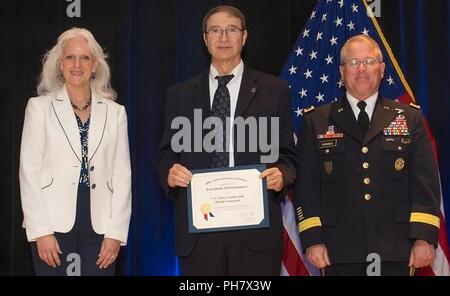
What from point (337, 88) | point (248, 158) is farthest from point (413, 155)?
point (337, 88)

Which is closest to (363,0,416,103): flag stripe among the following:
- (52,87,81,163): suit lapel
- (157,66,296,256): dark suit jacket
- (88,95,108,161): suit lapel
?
(157,66,296,256): dark suit jacket

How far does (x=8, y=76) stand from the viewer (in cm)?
465

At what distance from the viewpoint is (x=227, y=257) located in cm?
342

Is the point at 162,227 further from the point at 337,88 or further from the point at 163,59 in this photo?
the point at 337,88

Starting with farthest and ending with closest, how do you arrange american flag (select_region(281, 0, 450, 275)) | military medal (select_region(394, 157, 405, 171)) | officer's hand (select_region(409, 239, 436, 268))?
american flag (select_region(281, 0, 450, 275)) < military medal (select_region(394, 157, 405, 171)) < officer's hand (select_region(409, 239, 436, 268))

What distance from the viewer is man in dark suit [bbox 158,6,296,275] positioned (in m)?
3.41

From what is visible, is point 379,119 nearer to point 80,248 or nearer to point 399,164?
point 399,164

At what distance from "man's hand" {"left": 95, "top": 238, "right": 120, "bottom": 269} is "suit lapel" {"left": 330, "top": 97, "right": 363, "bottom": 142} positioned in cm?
137

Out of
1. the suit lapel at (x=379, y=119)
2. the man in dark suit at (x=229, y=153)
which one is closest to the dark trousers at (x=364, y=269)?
the man in dark suit at (x=229, y=153)

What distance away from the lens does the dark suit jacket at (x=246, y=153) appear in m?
3.44

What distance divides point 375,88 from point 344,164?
47 centimetres

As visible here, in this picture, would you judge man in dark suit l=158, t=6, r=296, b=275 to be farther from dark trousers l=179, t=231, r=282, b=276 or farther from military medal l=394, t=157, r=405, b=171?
military medal l=394, t=157, r=405, b=171

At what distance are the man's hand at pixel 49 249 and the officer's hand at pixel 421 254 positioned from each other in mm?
A: 1833

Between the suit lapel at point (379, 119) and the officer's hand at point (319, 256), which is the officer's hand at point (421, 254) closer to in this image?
the officer's hand at point (319, 256)
